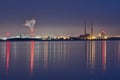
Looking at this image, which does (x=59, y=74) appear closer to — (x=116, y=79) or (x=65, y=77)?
(x=65, y=77)

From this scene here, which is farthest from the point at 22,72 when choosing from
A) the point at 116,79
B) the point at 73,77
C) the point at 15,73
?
the point at 116,79

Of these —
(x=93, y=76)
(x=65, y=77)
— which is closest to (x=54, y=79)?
(x=65, y=77)

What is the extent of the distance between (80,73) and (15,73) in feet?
21.1

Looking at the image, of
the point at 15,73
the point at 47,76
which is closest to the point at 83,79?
the point at 47,76

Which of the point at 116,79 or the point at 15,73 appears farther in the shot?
the point at 15,73

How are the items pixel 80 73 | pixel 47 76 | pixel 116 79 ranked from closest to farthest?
pixel 116 79
pixel 47 76
pixel 80 73

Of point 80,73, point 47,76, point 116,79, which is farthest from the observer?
point 80,73

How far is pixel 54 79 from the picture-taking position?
30609 mm

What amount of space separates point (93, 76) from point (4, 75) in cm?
837

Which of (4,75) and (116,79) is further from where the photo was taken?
(4,75)

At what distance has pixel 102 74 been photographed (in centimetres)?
3381

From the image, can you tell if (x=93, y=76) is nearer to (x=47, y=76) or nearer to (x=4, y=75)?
(x=47, y=76)

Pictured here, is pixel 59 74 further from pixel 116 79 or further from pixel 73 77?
pixel 116 79

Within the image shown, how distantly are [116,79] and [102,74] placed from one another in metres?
3.59
